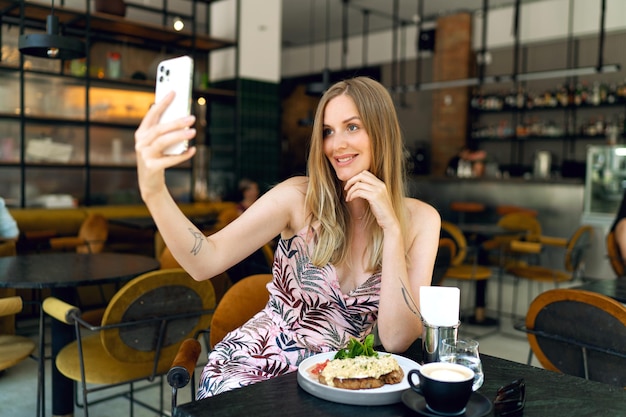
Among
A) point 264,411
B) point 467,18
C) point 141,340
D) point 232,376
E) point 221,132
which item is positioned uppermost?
point 467,18

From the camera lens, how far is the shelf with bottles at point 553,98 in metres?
8.38

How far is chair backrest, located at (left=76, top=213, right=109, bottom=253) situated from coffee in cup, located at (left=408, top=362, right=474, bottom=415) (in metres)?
4.45

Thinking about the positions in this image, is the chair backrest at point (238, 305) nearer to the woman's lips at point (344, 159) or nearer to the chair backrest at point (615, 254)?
the woman's lips at point (344, 159)

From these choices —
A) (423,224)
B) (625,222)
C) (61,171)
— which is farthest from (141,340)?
(61,171)

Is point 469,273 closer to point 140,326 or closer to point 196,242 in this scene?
point 140,326

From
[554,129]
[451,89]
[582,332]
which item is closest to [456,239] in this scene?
[582,332]

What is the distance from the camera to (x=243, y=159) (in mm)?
8273

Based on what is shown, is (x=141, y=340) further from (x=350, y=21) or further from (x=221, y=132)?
(x=350, y=21)

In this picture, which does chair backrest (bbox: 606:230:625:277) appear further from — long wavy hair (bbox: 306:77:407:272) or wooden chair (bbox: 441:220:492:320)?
long wavy hair (bbox: 306:77:407:272)

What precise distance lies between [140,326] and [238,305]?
54 centimetres

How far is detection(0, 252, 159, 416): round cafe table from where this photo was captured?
2562 millimetres

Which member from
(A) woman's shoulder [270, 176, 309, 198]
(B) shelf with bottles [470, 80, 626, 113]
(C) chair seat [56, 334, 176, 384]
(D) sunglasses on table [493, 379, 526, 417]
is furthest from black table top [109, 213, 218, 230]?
(B) shelf with bottles [470, 80, 626, 113]

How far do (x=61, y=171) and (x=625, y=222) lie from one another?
19.3 ft

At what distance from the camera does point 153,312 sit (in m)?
2.28
